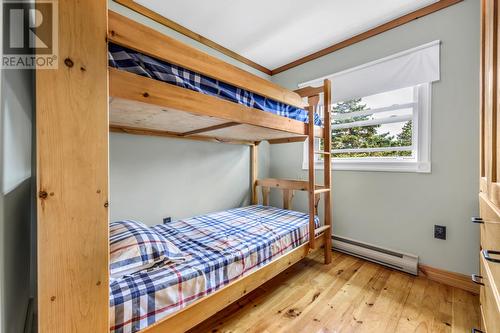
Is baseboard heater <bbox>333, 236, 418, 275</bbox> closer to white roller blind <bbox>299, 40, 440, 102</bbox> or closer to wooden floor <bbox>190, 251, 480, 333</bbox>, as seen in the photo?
wooden floor <bbox>190, 251, 480, 333</bbox>

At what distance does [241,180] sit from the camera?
2781mm

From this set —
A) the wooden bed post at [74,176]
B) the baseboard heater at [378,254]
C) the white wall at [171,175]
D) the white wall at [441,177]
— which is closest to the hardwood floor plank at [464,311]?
the white wall at [441,177]

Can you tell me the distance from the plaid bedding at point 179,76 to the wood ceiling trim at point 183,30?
4.41ft

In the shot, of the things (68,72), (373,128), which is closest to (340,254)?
(373,128)

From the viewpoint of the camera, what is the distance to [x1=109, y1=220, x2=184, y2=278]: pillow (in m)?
1.05

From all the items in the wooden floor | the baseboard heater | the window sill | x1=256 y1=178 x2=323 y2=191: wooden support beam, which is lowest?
the wooden floor

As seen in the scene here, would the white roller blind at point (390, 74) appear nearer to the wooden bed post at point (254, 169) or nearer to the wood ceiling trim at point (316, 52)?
the wood ceiling trim at point (316, 52)

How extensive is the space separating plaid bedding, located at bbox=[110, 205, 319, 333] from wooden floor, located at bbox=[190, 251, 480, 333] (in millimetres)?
316

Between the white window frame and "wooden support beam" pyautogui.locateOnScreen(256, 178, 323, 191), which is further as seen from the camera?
"wooden support beam" pyautogui.locateOnScreen(256, 178, 323, 191)

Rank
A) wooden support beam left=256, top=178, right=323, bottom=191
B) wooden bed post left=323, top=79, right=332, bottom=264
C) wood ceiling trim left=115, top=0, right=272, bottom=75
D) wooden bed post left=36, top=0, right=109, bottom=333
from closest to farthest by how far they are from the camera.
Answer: wooden bed post left=36, top=0, right=109, bottom=333 → wood ceiling trim left=115, top=0, right=272, bottom=75 → wooden bed post left=323, top=79, right=332, bottom=264 → wooden support beam left=256, top=178, right=323, bottom=191

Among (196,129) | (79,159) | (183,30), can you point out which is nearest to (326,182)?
(196,129)

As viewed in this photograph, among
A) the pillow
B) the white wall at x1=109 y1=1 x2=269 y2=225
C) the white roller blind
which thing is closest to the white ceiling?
the white wall at x1=109 y1=1 x2=269 y2=225

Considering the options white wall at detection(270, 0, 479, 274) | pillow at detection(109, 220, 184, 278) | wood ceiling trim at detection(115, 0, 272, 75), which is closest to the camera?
pillow at detection(109, 220, 184, 278)

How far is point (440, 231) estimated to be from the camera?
1.77 m
